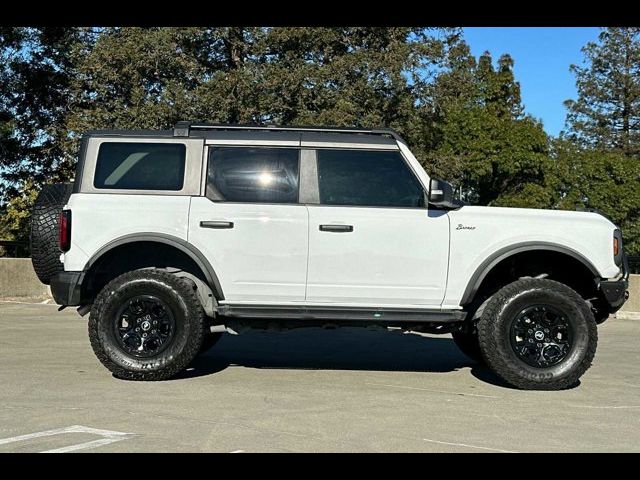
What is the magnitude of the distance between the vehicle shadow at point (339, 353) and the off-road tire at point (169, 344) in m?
0.40

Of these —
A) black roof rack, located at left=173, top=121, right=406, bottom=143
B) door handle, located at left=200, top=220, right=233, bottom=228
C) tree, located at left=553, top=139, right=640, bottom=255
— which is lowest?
door handle, located at left=200, top=220, right=233, bottom=228

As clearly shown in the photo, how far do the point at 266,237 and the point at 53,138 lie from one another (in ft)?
56.9

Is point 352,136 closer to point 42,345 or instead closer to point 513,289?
point 513,289

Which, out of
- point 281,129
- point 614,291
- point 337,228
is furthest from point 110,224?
point 614,291

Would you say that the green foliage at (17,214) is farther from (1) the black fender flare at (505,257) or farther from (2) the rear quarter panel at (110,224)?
(1) the black fender flare at (505,257)

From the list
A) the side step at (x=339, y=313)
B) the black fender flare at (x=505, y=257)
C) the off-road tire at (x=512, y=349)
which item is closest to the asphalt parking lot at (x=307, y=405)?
the off-road tire at (x=512, y=349)

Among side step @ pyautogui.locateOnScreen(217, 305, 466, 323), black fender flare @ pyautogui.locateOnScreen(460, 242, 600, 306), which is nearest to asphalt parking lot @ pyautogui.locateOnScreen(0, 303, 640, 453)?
side step @ pyautogui.locateOnScreen(217, 305, 466, 323)

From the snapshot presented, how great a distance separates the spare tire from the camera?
7.86 meters

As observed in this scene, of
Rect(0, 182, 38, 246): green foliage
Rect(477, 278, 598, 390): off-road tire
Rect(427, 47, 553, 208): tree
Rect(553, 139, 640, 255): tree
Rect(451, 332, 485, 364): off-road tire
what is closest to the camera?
Rect(477, 278, 598, 390): off-road tire

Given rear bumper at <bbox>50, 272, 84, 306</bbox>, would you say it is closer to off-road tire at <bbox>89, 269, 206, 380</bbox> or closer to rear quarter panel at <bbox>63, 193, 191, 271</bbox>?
rear quarter panel at <bbox>63, 193, 191, 271</bbox>

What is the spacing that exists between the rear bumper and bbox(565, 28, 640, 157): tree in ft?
163

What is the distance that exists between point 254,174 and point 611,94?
1996 inches
